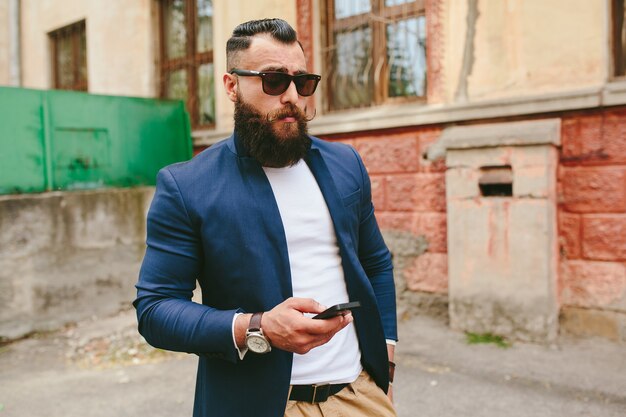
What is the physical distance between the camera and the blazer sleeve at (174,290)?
61.6 inches

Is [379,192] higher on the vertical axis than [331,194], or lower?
lower

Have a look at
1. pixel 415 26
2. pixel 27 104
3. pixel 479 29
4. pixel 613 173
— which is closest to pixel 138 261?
pixel 27 104

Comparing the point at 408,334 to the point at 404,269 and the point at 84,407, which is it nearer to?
the point at 404,269

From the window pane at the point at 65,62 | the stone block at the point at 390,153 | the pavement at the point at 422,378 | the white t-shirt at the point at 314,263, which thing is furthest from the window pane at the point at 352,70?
the window pane at the point at 65,62

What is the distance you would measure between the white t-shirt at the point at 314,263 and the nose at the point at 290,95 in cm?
23

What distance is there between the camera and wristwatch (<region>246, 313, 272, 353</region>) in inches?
60.4

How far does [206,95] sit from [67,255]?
10.6 feet

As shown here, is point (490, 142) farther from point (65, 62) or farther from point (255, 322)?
point (65, 62)

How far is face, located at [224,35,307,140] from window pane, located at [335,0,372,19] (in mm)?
4847

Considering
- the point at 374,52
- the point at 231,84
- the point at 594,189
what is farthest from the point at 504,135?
the point at 231,84

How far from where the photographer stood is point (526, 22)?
5.05 metres

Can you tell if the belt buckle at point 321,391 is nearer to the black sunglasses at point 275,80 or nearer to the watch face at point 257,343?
the watch face at point 257,343

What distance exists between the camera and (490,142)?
4941 mm

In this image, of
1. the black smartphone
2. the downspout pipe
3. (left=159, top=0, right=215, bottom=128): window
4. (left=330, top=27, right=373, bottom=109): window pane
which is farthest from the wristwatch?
the downspout pipe
